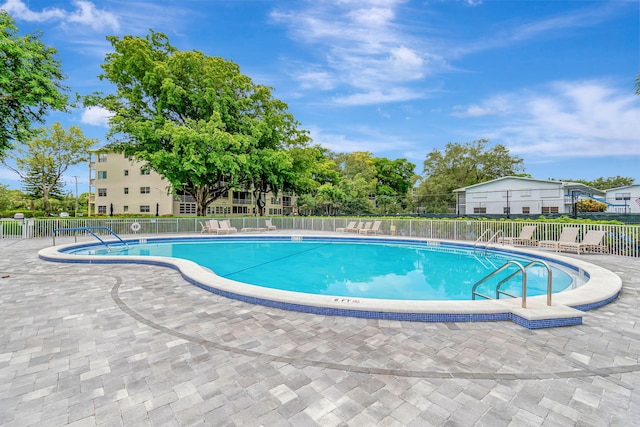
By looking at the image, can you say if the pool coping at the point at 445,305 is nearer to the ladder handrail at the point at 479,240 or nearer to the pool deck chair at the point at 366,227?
the ladder handrail at the point at 479,240

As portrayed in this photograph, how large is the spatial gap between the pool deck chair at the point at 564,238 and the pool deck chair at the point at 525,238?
58 centimetres

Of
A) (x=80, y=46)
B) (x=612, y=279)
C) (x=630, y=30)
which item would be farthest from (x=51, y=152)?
(x=630, y=30)

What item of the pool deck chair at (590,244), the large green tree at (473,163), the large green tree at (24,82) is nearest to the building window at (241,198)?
the large green tree at (473,163)

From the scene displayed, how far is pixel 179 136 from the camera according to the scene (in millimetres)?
17250

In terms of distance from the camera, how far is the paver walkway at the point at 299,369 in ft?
7.16

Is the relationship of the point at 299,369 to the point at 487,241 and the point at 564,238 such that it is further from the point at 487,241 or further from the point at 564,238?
the point at 487,241

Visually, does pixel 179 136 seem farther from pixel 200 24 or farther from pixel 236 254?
pixel 236 254

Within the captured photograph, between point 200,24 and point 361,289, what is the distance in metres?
15.0

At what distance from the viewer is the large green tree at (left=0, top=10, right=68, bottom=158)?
9578 millimetres

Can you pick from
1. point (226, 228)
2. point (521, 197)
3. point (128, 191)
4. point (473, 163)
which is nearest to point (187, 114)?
point (226, 228)

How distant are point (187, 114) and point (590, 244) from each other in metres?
23.6

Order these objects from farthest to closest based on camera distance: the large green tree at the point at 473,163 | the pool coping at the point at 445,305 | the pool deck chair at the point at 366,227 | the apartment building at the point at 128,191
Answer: the large green tree at the point at 473,163
the apartment building at the point at 128,191
the pool deck chair at the point at 366,227
the pool coping at the point at 445,305

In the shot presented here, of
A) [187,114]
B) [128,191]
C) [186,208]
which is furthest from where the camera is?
[186,208]

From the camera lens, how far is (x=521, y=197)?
25438 mm
